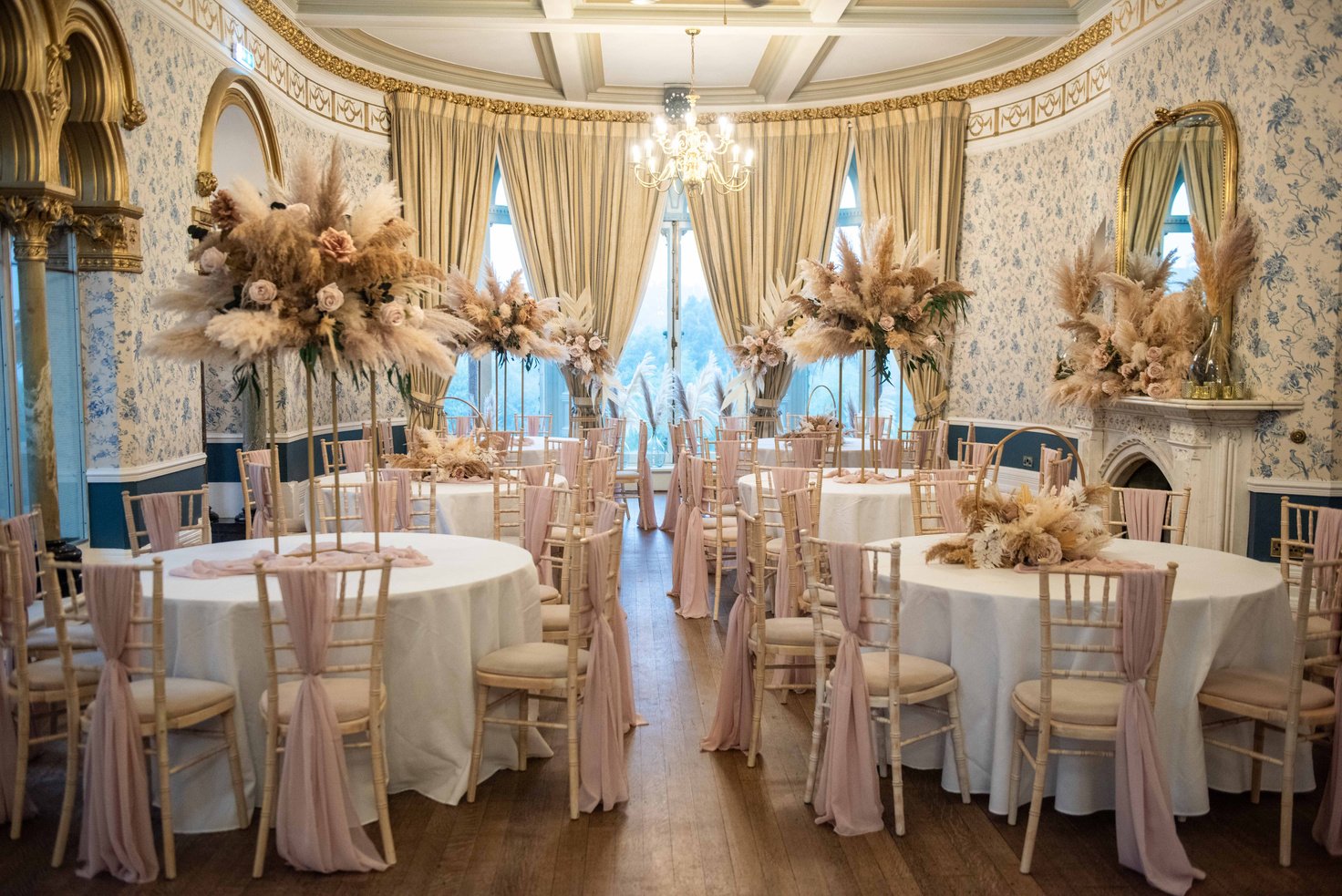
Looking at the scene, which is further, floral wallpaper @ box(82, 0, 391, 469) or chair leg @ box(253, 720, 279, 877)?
floral wallpaper @ box(82, 0, 391, 469)

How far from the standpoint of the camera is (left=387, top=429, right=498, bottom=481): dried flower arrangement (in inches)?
277

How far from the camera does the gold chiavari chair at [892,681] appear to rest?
148 inches

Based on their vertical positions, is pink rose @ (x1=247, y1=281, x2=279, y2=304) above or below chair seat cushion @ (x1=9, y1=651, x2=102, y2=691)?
Result: above

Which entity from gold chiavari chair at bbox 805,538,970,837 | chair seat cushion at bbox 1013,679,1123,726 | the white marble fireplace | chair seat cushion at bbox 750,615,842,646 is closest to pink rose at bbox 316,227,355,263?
gold chiavari chair at bbox 805,538,970,837

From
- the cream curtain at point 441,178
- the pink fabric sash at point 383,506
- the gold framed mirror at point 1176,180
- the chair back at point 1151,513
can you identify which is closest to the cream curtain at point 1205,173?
the gold framed mirror at point 1176,180

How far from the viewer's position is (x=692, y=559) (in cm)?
714

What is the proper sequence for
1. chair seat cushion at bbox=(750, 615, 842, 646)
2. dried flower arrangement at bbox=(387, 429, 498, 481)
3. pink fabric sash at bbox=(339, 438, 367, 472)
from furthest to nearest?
pink fabric sash at bbox=(339, 438, 367, 472), dried flower arrangement at bbox=(387, 429, 498, 481), chair seat cushion at bbox=(750, 615, 842, 646)

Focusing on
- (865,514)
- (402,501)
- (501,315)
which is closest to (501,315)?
(501,315)

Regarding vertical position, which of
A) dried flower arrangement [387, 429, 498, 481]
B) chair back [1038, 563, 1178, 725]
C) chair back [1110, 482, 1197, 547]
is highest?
dried flower arrangement [387, 429, 498, 481]

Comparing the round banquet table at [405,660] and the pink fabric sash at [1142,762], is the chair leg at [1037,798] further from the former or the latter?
the round banquet table at [405,660]

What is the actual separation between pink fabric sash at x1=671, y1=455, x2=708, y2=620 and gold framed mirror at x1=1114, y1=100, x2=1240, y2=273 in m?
3.53

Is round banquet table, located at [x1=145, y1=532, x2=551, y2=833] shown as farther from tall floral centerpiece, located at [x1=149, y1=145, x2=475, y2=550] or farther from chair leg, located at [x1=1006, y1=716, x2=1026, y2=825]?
chair leg, located at [x1=1006, y1=716, x2=1026, y2=825]

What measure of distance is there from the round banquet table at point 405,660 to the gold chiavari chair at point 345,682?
0.27 ft

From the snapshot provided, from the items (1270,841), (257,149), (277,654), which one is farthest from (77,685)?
(257,149)
